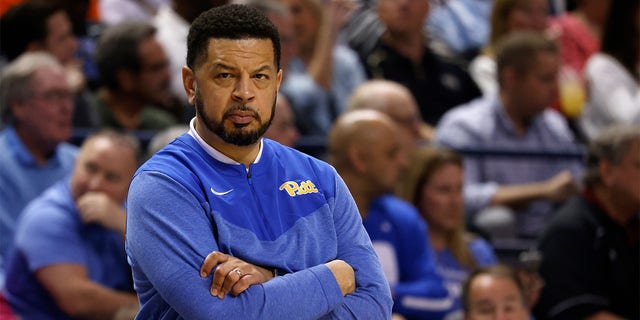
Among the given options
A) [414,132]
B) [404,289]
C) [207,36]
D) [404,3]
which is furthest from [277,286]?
[404,3]

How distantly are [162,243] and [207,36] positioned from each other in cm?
44

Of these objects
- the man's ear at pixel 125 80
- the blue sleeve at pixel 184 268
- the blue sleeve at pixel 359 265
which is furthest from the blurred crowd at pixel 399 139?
the blue sleeve at pixel 184 268

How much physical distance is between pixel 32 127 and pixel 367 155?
1521 millimetres

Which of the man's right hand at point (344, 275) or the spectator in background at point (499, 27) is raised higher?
the man's right hand at point (344, 275)

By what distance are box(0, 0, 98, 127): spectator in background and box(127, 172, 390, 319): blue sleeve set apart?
3.66 m

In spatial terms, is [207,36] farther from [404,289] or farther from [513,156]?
[513,156]

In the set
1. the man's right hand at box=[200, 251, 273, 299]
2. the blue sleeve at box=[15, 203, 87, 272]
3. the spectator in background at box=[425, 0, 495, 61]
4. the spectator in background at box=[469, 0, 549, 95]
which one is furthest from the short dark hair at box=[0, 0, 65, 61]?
the man's right hand at box=[200, 251, 273, 299]

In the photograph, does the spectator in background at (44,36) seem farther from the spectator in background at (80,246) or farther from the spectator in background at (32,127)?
the spectator in background at (80,246)

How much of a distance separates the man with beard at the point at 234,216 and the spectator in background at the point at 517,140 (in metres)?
3.56

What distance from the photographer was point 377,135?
5277 mm

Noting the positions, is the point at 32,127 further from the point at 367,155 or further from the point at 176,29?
the point at 367,155

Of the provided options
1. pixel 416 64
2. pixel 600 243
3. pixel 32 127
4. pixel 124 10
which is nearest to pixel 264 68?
pixel 32 127

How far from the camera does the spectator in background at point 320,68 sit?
6484mm

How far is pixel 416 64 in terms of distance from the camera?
706cm
